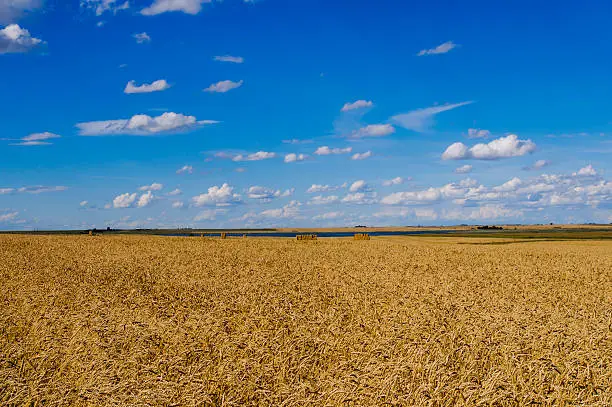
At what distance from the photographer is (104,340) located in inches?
303

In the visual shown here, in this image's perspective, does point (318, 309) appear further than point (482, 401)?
Yes

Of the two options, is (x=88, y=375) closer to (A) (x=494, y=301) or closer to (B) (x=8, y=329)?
(B) (x=8, y=329)

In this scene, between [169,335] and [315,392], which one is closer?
[315,392]

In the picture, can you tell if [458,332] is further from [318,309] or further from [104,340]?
[104,340]

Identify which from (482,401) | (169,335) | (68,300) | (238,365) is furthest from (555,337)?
(68,300)

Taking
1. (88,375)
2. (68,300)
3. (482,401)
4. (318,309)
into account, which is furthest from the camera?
(68,300)

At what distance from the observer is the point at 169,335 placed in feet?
25.7

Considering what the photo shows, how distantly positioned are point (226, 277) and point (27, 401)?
12.0 meters

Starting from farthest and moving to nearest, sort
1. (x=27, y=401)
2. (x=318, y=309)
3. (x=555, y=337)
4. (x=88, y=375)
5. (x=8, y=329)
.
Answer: (x=318, y=309) < (x=8, y=329) < (x=555, y=337) < (x=88, y=375) < (x=27, y=401)

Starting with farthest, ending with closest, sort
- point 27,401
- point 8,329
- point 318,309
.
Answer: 1. point 318,309
2. point 8,329
3. point 27,401

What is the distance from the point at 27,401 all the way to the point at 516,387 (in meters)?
5.59

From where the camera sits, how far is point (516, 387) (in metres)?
5.61

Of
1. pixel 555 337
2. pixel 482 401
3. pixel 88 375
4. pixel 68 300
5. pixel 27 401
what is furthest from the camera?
pixel 68 300

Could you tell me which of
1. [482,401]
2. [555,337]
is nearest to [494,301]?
[555,337]
